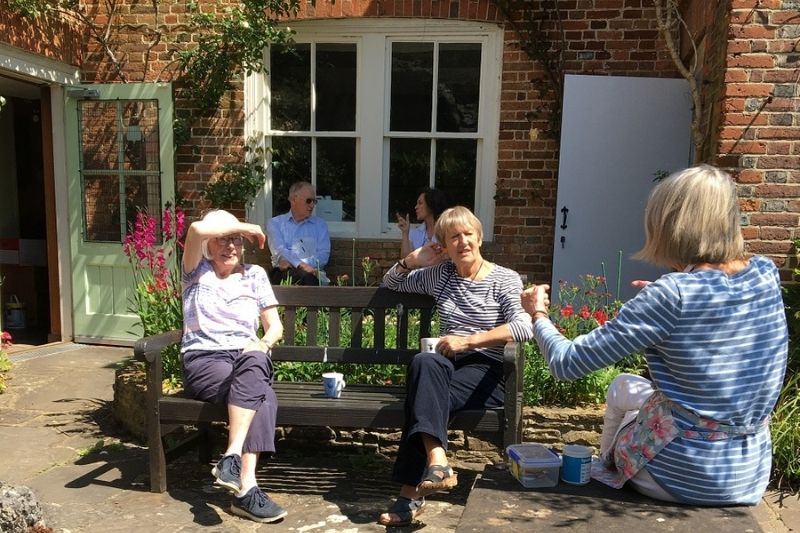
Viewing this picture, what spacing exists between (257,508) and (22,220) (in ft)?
20.2

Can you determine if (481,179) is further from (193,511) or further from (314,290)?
(193,511)

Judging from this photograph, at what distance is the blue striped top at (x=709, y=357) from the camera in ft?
5.81

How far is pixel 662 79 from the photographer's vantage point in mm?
5070

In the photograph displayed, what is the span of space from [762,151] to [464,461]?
94.8 inches

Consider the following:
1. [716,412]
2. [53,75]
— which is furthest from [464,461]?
[53,75]

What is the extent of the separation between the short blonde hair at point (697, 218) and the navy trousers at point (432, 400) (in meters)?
1.32

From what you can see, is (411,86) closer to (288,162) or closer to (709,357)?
(288,162)

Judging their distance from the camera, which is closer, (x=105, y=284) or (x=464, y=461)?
(x=464, y=461)

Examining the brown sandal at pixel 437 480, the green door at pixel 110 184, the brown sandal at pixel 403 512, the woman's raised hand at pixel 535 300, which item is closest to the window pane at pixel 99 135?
the green door at pixel 110 184

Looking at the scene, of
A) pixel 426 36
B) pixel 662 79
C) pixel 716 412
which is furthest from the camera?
pixel 426 36

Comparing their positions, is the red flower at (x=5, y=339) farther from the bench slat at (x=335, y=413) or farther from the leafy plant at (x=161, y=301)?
the bench slat at (x=335, y=413)

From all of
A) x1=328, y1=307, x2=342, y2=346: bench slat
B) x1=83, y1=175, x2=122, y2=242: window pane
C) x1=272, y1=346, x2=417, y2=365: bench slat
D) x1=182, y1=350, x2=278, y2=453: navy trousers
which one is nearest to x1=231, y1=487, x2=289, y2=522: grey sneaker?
x1=182, y1=350, x2=278, y2=453: navy trousers

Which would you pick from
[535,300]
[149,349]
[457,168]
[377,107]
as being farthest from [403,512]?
[377,107]

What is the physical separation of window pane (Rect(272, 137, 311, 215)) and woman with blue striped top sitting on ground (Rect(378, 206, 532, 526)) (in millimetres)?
2646
